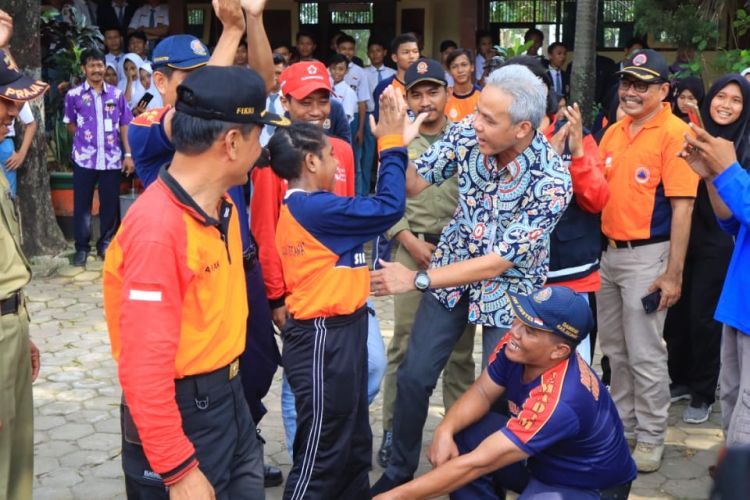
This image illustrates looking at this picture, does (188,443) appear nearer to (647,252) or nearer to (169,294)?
(169,294)

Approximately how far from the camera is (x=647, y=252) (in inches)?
199

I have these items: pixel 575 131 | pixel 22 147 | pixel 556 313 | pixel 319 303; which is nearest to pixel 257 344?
pixel 319 303

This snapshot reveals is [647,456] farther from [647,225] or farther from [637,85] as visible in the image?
[637,85]

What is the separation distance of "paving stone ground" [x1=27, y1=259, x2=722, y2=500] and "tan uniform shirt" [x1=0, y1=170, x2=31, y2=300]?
153cm

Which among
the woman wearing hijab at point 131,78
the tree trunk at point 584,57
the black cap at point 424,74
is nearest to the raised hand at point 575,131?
the black cap at point 424,74

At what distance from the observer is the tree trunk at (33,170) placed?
916 centimetres

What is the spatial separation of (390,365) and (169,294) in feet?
8.75

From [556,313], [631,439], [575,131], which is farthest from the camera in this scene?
[631,439]

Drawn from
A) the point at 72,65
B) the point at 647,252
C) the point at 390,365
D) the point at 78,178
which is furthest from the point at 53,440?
the point at 72,65

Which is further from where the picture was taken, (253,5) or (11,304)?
(253,5)

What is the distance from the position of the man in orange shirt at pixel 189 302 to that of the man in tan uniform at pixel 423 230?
1.97m

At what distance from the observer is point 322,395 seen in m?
3.99

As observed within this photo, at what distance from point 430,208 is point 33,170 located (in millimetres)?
5813

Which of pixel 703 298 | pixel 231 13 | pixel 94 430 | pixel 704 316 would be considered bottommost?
pixel 94 430
